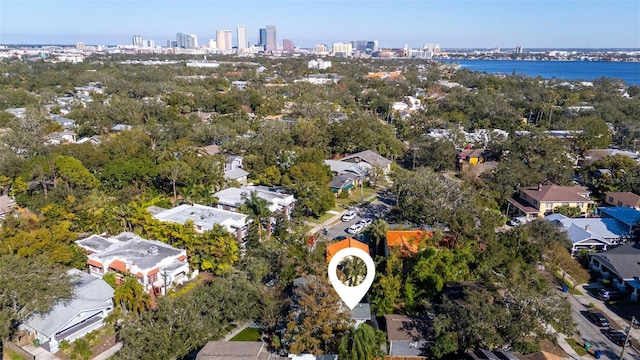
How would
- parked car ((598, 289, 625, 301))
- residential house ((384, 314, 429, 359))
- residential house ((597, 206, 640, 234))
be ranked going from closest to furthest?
residential house ((384, 314, 429, 359)), parked car ((598, 289, 625, 301)), residential house ((597, 206, 640, 234))

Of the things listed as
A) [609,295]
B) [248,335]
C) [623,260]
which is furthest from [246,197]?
[623,260]

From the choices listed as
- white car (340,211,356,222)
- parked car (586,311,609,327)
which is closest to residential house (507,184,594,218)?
white car (340,211,356,222)

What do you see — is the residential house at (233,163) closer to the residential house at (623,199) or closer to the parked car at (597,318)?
the parked car at (597,318)

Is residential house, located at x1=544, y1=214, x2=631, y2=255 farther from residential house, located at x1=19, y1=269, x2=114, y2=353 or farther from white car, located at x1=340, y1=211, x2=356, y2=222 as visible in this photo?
residential house, located at x1=19, y1=269, x2=114, y2=353

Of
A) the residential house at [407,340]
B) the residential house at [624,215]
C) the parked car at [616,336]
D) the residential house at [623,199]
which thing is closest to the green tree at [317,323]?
the residential house at [407,340]

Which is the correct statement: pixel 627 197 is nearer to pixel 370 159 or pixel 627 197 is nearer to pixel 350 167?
pixel 370 159
